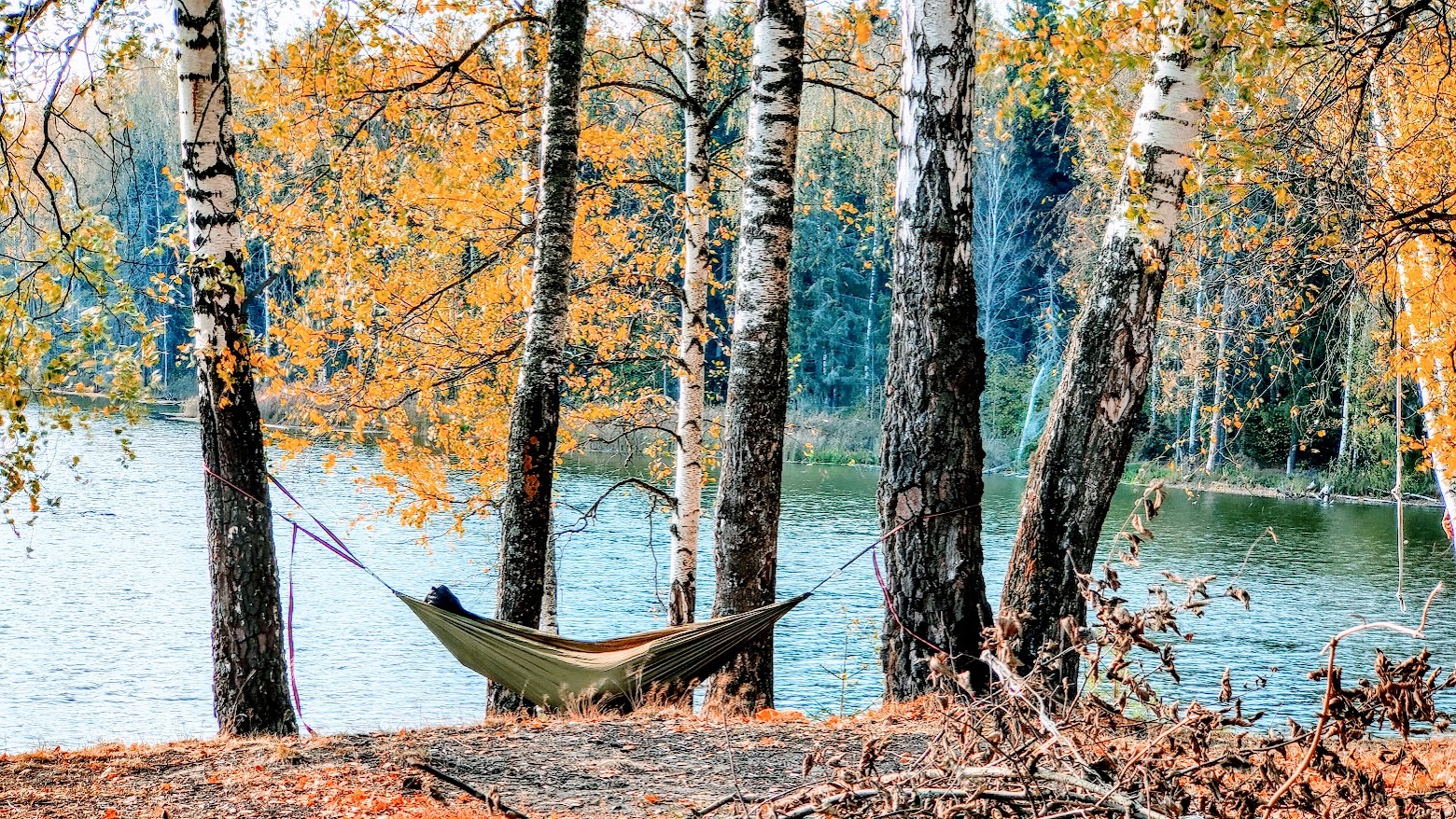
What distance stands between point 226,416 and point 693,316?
308 cm

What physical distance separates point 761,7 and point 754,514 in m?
2.04

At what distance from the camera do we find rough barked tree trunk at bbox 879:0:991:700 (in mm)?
3869

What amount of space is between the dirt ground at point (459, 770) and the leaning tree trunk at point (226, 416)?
431mm

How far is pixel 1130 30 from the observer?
11.8 ft

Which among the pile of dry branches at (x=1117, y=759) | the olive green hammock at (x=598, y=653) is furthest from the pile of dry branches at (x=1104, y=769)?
the olive green hammock at (x=598, y=653)

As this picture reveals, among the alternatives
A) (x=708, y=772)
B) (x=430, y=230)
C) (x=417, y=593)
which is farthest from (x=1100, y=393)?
(x=417, y=593)

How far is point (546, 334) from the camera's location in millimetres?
4578

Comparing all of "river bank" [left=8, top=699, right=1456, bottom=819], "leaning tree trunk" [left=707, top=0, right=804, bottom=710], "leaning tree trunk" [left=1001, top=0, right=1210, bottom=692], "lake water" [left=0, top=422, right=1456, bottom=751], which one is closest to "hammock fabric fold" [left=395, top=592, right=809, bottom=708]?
"river bank" [left=8, top=699, right=1456, bottom=819]

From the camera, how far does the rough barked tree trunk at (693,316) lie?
656 cm

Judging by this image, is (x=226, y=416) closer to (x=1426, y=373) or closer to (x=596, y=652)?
(x=596, y=652)

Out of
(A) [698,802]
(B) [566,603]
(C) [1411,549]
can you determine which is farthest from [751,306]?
(C) [1411,549]

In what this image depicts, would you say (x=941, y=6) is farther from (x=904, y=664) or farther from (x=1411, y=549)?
(x=1411, y=549)

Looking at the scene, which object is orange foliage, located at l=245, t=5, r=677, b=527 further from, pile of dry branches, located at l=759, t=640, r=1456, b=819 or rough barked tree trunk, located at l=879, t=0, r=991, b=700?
pile of dry branches, located at l=759, t=640, r=1456, b=819

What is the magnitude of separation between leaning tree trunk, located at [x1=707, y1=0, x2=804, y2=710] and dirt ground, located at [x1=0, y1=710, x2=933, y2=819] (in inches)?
36.0
